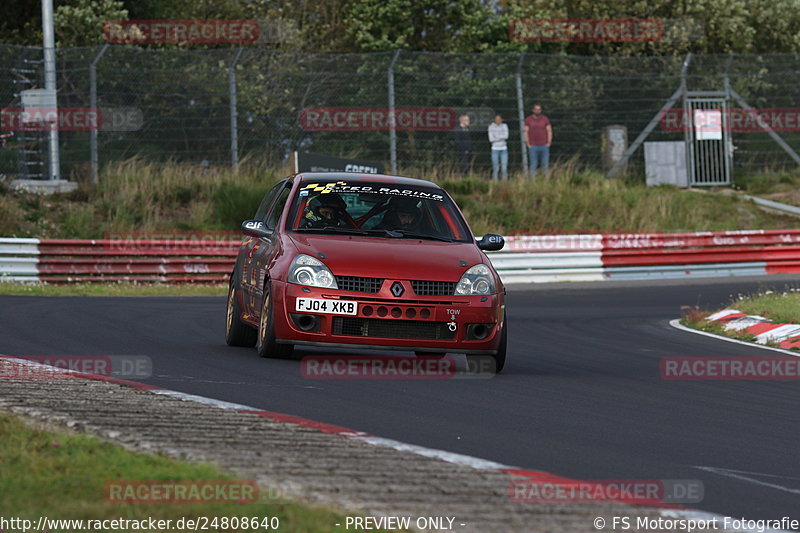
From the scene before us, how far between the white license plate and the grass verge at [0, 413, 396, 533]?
13.3ft

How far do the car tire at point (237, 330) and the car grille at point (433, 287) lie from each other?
7.27 ft

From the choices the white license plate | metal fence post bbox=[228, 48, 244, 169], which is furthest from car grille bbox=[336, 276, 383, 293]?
metal fence post bbox=[228, 48, 244, 169]

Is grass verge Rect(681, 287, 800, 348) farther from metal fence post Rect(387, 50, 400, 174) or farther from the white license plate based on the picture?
metal fence post Rect(387, 50, 400, 174)

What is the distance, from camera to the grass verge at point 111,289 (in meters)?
20.4

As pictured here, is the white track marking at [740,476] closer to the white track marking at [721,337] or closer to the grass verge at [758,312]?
the white track marking at [721,337]

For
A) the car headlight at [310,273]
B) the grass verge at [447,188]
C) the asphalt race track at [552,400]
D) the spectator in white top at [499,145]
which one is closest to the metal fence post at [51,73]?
the grass verge at [447,188]

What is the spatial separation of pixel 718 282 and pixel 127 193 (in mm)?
11670

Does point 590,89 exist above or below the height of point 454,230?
above

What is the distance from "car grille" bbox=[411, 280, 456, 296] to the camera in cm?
1012

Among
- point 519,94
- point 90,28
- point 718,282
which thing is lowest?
point 718,282

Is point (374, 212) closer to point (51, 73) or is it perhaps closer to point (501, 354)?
point (501, 354)

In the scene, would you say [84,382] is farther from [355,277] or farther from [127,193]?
[127,193]

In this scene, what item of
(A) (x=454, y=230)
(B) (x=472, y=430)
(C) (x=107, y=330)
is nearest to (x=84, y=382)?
(B) (x=472, y=430)

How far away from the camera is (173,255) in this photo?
76.5 feet
